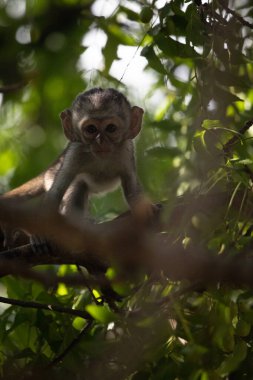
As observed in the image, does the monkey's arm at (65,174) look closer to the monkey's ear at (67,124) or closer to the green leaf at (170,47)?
the monkey's ear at (67,124)

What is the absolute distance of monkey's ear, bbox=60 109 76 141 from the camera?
179 inches

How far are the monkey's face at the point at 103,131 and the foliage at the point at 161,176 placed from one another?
0.24 m

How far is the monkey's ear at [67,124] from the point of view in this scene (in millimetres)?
4547

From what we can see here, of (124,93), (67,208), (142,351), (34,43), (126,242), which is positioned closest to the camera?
(126,242)

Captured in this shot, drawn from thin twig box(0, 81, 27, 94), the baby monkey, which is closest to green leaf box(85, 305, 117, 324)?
thin twig box(0, 81, 27, 94)

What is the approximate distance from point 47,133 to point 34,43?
192cm

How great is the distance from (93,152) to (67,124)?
31 centimetres

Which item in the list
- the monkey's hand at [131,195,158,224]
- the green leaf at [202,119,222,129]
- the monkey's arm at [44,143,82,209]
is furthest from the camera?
the monkey's arm at [44,143,82,209]

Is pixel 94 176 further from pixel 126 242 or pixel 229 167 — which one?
pixel 126 242

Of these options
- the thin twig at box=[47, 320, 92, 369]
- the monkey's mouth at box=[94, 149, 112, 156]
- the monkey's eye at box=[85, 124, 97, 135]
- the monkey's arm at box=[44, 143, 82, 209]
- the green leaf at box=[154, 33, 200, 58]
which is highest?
the green leaf at box=[154, 33, 200, 58]

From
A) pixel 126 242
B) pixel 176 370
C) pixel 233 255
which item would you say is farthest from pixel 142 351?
pixel 126 242

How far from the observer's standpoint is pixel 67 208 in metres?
4.62

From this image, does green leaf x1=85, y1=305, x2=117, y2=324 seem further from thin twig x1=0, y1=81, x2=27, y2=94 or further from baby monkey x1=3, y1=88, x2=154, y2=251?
baby monkey x1=3, y1=88, x2=154, y2=251

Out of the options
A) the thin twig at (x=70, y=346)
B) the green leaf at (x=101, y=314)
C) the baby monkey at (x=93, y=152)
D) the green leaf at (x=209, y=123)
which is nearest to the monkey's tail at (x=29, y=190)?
the baby monkey at (x=93, y=152)
